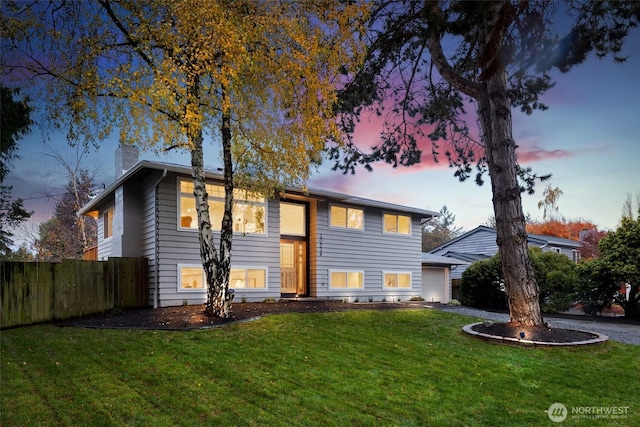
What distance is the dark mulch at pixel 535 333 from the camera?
706 centimetres

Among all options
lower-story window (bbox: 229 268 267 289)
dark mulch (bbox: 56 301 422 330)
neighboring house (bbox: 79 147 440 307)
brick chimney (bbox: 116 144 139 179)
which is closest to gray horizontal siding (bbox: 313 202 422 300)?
neighboring house (bbox: 79 147 440 307)

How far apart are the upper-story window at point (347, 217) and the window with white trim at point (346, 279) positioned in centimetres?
167

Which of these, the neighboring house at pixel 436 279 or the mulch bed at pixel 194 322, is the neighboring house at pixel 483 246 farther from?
the mulch bed at pixel 194 322

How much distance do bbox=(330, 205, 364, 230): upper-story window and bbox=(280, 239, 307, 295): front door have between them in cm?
146

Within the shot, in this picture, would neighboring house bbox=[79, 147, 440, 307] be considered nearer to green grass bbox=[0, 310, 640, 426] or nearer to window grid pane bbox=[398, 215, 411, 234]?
window grid pane bbox=[398, 215, 411, 234]

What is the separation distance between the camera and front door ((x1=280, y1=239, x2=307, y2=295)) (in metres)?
14.0

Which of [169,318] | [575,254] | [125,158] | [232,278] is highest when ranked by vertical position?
[125,158]

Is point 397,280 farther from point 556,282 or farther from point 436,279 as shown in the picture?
point 556,282

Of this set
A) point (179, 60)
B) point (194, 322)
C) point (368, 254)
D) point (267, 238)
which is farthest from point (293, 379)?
point (368, 254)

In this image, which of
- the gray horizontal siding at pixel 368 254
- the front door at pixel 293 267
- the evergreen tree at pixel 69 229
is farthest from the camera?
the evergreen tree at pixel 69 229

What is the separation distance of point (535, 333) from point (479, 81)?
493 cm

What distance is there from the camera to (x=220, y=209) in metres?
12.1

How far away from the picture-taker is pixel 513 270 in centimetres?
769

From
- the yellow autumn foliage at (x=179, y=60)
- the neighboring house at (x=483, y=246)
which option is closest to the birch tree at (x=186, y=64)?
the yellow autumn foliage at (x=179, y=60)
